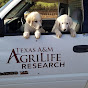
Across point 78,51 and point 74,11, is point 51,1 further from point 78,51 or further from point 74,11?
point 78,51

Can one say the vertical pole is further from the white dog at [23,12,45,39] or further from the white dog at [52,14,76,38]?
the white dog at [23,12,45,39]

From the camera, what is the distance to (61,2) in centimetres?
328

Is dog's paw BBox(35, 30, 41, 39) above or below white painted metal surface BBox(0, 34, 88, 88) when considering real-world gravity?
above

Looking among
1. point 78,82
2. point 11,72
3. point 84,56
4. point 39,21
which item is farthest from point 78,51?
point 11,72

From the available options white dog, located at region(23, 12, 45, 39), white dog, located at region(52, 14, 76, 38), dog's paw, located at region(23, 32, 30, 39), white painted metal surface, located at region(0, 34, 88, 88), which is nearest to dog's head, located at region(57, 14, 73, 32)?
white dog, located at region(52, 14, 76, 38)

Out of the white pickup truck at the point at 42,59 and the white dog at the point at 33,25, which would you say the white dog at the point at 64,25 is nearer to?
the white pickup truck at the point at 42,59

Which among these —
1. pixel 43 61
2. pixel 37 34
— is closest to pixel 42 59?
pixel 43 61

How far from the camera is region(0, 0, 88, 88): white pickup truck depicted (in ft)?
8.07

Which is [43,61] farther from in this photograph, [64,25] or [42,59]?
[64,25]

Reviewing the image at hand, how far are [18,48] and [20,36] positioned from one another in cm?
17

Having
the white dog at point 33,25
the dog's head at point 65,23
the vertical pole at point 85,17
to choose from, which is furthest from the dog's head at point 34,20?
the vertical pole at point 85,17

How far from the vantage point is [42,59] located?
2479 millimetres

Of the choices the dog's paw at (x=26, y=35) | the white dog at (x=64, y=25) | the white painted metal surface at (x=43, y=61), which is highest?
the white dog at (x=64, y=25)

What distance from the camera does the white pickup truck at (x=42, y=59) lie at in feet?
8.07
